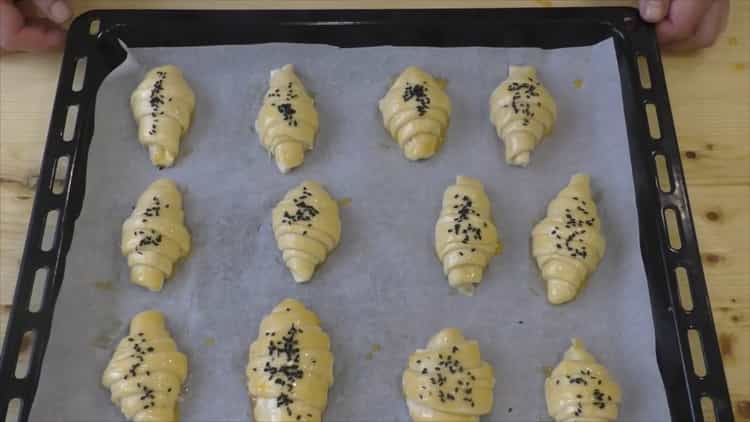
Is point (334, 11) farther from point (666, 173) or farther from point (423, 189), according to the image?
point (666, 173)

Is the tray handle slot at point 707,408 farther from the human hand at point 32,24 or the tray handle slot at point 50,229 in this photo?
the human hand at point 32,24

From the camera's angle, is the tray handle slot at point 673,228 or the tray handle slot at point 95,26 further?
the tray handle slot at point 95,26

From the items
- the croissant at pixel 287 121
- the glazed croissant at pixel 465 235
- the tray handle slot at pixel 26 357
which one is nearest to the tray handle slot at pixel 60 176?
the tray handle slot at pixel 26 357

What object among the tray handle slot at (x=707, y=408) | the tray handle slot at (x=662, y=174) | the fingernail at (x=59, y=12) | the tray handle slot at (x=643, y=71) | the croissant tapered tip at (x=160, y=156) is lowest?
the tray handle slot at (x=707, y=408)

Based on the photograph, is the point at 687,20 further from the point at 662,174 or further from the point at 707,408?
the point at 707,408

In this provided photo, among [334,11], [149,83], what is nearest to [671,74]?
[334,11]

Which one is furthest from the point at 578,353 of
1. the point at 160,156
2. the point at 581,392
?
the point at 160,156
